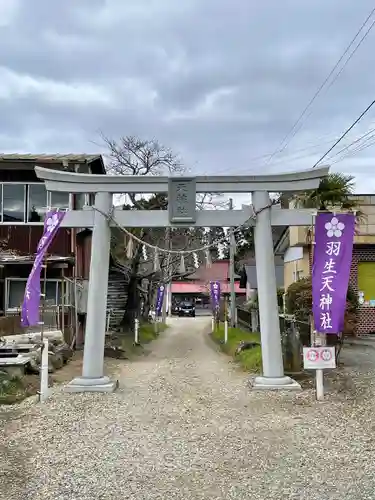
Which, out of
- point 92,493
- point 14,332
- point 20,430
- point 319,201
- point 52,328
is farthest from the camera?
point 52,328

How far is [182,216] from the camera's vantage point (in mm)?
12367

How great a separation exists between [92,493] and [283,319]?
12.7 metres

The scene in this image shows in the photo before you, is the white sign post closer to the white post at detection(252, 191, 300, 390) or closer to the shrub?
the white post at detection(252, 191, 300, 390)

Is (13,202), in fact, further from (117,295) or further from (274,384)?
(274,384)

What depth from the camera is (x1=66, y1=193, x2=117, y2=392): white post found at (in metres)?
12.1

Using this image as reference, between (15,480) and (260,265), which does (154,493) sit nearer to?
(15,480)

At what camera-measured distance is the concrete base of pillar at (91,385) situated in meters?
11.8

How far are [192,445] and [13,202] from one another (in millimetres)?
16022

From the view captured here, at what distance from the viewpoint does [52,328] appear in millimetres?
19859

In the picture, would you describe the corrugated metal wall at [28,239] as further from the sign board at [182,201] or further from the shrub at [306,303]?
the sign board at [182,201]

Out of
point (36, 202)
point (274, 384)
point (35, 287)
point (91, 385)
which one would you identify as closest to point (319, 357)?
point (274, 384)

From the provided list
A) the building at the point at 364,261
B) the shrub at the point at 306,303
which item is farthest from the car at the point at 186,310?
the shrub at the point at 306,303

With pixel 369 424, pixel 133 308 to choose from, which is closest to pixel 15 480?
pixel 369 424

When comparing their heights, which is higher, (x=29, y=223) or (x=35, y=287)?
(x=29, y=223)
